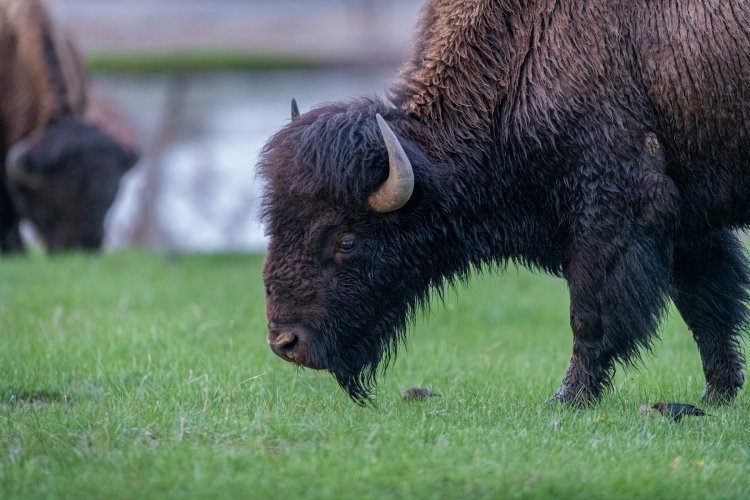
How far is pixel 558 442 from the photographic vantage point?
5.30 metres

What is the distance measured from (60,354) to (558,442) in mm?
3590

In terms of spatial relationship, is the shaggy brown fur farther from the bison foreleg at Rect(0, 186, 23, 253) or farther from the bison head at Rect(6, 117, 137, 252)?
the bison foreleg at Rect(0, 186, 23, 253)

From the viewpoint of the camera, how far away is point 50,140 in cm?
1354

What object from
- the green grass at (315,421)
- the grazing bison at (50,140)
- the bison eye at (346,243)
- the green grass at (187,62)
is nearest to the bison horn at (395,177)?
the bison eye at (346,243)

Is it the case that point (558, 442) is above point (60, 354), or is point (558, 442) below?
above

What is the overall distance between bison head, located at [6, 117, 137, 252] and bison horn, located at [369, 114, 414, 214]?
8.14 m

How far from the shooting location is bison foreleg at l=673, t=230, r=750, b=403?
6902 millimetres

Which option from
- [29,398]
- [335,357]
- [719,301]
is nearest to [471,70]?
[335,357]

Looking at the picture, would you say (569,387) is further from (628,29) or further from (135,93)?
(135,93)

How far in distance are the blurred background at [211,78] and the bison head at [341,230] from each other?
503 inches

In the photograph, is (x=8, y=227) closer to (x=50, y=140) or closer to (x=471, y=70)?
(x=50, y=140)

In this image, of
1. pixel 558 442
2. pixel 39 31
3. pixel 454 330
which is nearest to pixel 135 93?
pixel 39 31

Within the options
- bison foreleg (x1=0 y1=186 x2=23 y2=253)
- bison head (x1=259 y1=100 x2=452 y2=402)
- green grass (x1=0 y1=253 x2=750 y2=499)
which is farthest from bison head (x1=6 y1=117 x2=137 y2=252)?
bison head (x1=259 y1=100 x2=452 y2=402)

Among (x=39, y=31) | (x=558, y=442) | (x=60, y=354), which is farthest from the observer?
(x=39, y=31)
